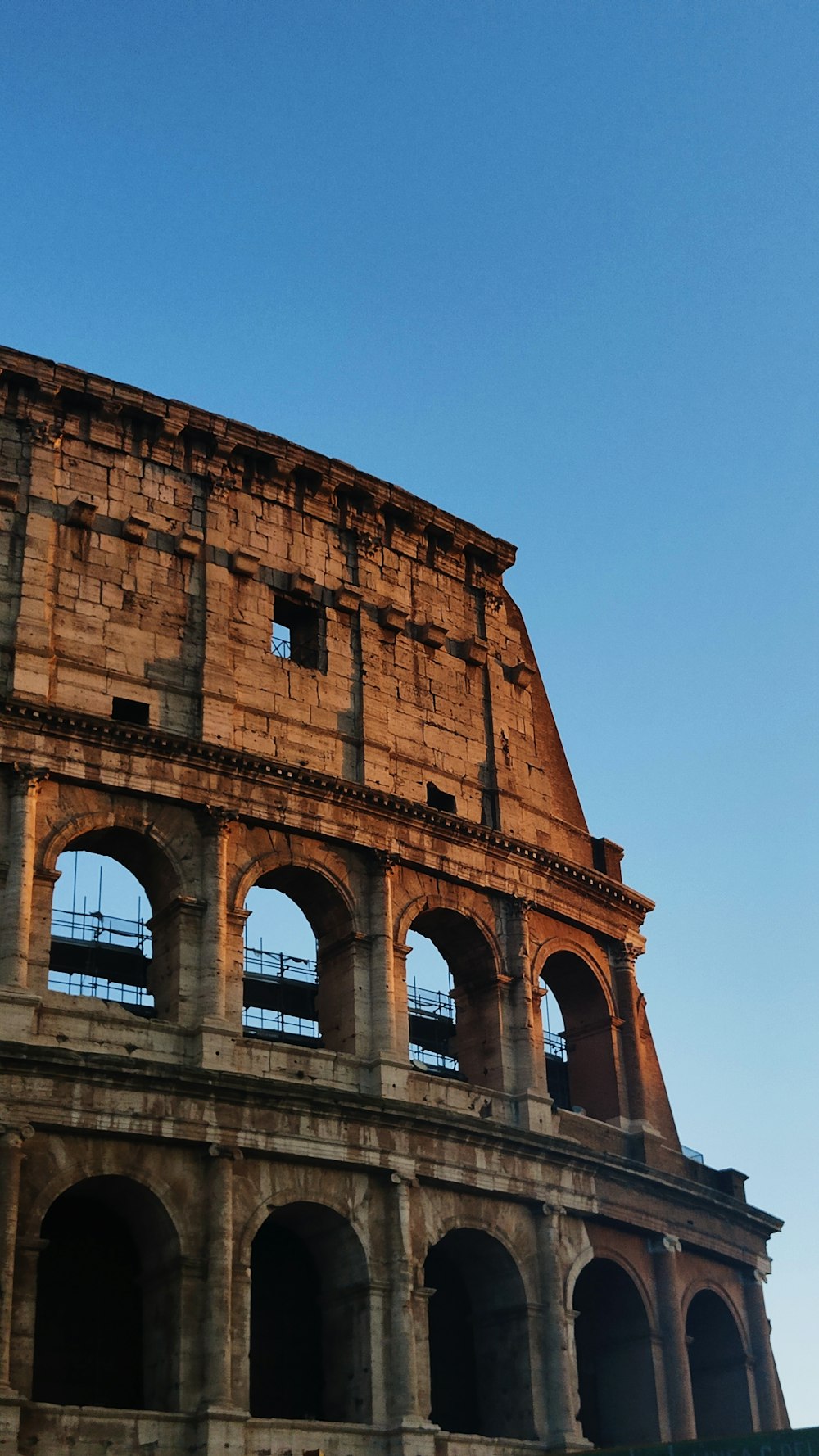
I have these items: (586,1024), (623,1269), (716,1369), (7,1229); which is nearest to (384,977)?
(586,1024)

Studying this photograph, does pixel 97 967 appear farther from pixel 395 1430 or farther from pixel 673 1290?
pixel 673 1290

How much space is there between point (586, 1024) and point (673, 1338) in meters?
6.06

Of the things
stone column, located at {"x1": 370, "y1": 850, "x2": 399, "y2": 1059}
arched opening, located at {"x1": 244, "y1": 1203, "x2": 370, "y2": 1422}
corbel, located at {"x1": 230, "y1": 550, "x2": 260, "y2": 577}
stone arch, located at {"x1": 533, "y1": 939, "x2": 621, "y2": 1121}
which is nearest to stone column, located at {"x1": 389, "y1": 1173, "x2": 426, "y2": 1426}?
arched opening, located at {"x1": 244, "y1": 1203, "x2": 370, "y2": 1422}

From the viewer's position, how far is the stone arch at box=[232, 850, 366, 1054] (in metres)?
30.6

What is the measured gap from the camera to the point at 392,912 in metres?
31.8

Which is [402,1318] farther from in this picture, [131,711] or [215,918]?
Result: [131,711]

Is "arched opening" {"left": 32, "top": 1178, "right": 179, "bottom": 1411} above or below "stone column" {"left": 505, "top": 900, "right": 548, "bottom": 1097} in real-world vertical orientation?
below

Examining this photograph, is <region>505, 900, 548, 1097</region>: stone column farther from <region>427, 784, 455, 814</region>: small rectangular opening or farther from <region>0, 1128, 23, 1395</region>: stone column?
<region>0, 1128, 23, 1395</region>: stone column

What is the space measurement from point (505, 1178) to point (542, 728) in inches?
398

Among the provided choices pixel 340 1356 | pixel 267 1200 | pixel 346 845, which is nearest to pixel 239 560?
pixel 346 845

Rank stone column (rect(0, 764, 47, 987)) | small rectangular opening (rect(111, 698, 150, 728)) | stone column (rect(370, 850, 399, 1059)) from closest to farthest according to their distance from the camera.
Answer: stone column (rect(0, 764, 47, 987))
small rectangular opening (rect(111, 698, 150, 728))
stone column (rect(370, 850, 399, 1059))

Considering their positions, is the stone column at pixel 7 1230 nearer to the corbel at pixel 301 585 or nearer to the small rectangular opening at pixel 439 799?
the small rectangular opening at pixel 439 799

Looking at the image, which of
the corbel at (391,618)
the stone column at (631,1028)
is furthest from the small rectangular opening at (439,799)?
the stone column at (631,1028)

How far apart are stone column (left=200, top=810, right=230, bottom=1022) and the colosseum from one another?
59 mm
